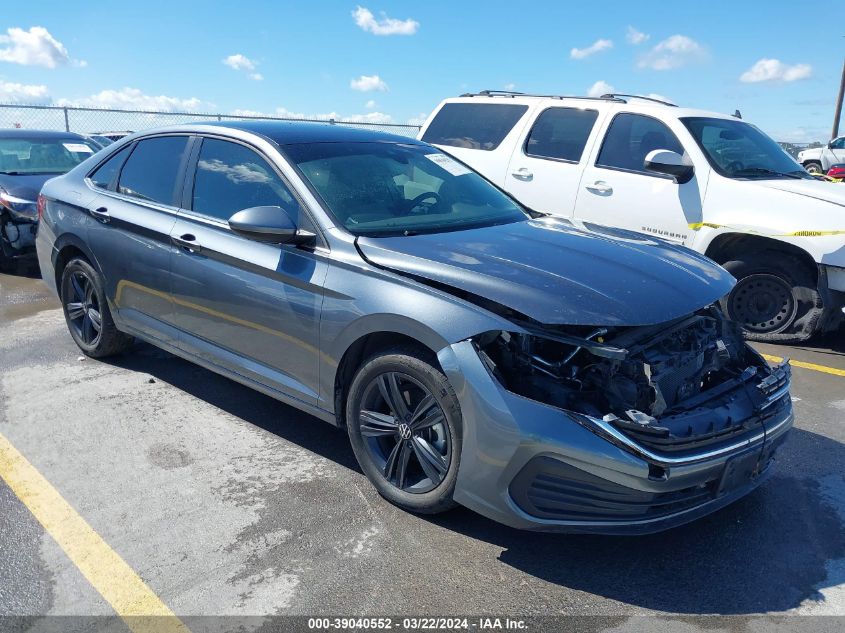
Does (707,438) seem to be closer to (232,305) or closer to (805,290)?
(232,305)

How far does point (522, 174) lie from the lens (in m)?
7.11

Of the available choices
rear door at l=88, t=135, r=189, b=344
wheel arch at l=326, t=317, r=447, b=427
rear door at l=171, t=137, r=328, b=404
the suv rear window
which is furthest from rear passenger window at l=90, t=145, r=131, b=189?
the suv rear window

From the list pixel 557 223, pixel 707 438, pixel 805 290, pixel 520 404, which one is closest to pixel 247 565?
pixel 520 404

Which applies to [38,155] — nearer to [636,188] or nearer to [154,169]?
[154,169]

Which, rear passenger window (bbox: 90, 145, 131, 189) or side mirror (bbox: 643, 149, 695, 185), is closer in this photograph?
rear passenger window (bbox: 90, 145, 131, 189)

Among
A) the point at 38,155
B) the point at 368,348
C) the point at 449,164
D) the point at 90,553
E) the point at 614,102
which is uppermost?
the point at 614,102

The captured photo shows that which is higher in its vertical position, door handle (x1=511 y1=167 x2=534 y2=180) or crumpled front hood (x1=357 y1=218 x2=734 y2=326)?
door handle (x1=511 y1=167 x2=534 y2=180)

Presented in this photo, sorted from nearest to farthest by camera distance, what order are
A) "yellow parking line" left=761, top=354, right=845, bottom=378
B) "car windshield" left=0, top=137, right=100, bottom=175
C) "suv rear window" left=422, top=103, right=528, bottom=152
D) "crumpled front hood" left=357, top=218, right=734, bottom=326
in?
1. "crumpled front hood" left=357, top=218, right=734, bottom=326
2. "yellow parking line" left=761, top=354, right=845, bottom=378
3. "suv rear window" left=422, top=103, right=528, bottom=152
4. "car windshield" left=0, top=137, right=100, bottom=175

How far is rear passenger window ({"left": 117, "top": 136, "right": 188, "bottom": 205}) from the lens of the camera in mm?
4492

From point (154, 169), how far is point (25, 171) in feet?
17.9

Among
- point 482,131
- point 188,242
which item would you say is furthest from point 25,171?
point 188,242

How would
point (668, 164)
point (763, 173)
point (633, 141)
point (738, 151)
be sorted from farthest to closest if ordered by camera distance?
point (633, 141) < point (738, 151) < point (763, 173) < point (668, 164)

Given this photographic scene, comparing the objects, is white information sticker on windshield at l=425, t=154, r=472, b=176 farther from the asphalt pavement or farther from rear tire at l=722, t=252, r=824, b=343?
rear tire at l=722, t=252, r=824, b=343

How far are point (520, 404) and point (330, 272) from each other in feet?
3.94
